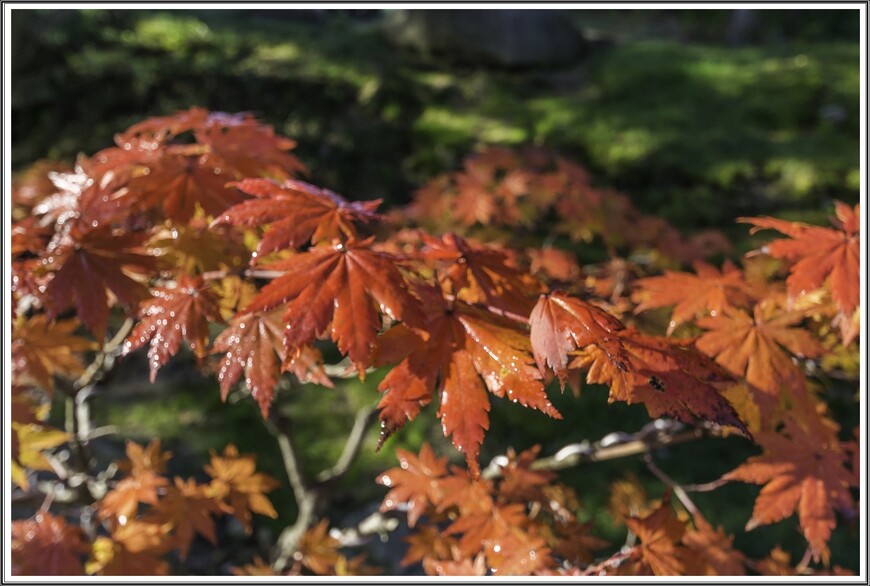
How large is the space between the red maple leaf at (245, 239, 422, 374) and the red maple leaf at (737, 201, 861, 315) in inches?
25.5

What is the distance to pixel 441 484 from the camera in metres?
1.33

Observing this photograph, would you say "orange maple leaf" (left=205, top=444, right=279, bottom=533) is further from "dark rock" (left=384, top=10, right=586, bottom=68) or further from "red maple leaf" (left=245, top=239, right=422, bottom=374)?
"dark rock" (left=384, top=10, right=586, bottom=68)

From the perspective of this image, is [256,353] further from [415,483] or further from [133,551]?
[133,551]

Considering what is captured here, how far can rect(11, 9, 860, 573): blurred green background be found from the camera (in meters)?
2.77

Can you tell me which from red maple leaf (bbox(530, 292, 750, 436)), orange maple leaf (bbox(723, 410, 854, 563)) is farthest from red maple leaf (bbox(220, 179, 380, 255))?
orange maple leaf (bbox(723, 410, 854, 563))

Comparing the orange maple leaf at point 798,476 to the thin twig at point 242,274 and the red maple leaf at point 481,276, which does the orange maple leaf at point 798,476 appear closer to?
the red maple leaf at point 481,276

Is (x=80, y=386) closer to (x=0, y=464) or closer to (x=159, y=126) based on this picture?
(x=0, y=464)

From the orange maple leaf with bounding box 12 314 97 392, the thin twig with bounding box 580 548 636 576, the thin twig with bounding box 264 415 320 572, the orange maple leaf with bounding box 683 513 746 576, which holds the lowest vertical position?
the thin twig with bounding box 264 415 320 572

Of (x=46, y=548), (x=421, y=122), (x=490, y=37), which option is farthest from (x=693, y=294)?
(x=490, y=37)

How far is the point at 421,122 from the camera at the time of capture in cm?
462

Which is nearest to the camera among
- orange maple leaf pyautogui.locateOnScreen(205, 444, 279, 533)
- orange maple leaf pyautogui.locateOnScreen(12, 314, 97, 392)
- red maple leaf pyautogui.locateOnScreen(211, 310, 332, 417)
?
red maple leaf pyautogui.locateOnScreen(211, 310, 332, 417)

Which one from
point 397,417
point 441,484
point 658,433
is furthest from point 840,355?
point 397,417

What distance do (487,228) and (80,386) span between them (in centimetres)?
161

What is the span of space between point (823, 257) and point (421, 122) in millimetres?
3879
